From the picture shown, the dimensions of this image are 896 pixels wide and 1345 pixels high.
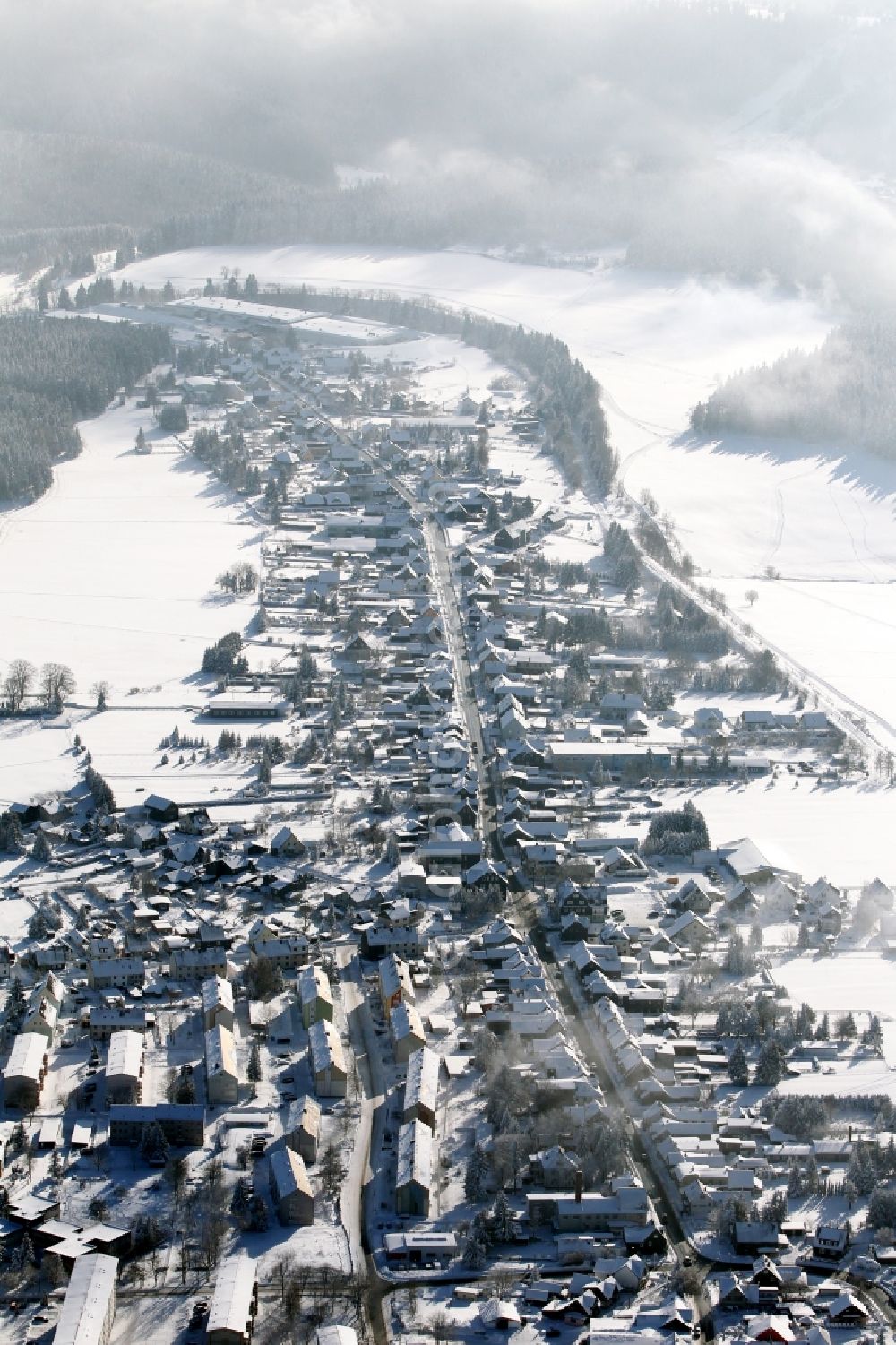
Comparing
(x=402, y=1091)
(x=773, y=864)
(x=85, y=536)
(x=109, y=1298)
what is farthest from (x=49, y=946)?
(x=85, y=536)

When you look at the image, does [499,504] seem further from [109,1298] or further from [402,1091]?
[109,1298]

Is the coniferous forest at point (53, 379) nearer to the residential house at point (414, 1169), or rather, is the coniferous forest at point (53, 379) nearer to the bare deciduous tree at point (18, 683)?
the bare deciduous tree at point (18, 683)

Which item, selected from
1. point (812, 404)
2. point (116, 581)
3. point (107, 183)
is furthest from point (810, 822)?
point (107, 183)

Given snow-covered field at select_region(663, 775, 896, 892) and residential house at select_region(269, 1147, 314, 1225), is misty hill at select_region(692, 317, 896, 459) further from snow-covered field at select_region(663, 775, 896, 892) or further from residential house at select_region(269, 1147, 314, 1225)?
residential house at select_region(269, 1147, 314, 1225)

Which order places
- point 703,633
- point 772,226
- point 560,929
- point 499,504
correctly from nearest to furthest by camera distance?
point 560,929, point 703,633, point 499,504, point 772,226

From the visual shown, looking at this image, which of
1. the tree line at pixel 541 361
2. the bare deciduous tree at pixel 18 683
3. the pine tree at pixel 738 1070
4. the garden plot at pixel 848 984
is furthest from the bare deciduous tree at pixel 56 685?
the tree line at pixel 541 361
